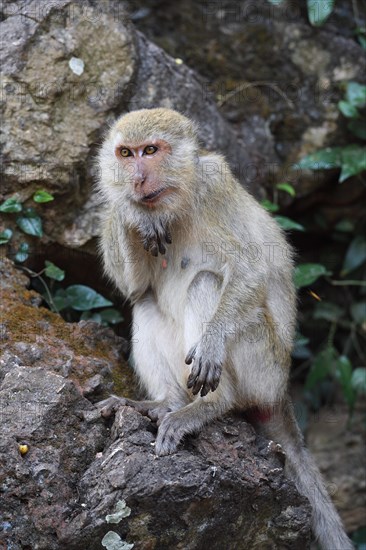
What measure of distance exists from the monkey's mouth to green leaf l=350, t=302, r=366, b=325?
3.92 m

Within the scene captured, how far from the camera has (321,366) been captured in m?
8.38

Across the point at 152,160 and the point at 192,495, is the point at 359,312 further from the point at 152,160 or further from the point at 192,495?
the point at 192,495

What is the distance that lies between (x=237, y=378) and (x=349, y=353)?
395cm

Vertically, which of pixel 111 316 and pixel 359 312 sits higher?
pixel 111 316

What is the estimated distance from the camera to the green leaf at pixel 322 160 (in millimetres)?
7949

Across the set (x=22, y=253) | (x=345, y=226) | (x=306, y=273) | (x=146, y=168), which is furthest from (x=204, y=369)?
(x=345, y=226)

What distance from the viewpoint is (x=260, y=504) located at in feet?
17.8

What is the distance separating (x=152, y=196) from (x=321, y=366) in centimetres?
349

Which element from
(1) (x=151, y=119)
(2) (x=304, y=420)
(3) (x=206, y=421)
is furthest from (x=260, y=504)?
(2) (x=304, y=420)

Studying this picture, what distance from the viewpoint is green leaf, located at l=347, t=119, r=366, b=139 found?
327 inches

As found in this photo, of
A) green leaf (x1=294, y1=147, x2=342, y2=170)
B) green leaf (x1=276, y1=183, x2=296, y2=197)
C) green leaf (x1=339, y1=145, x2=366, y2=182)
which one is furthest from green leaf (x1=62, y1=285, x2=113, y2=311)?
green leaf (x1=339, y1=145, x2=366, y2=182)

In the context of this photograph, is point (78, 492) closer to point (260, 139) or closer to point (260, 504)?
point (260, 504)

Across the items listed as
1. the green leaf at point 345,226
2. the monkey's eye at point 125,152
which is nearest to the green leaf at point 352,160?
the green leaf at point 345,226

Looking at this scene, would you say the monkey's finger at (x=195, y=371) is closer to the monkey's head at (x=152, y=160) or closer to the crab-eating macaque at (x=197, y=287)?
the crab-eating macaque at (x=197, y=287)
